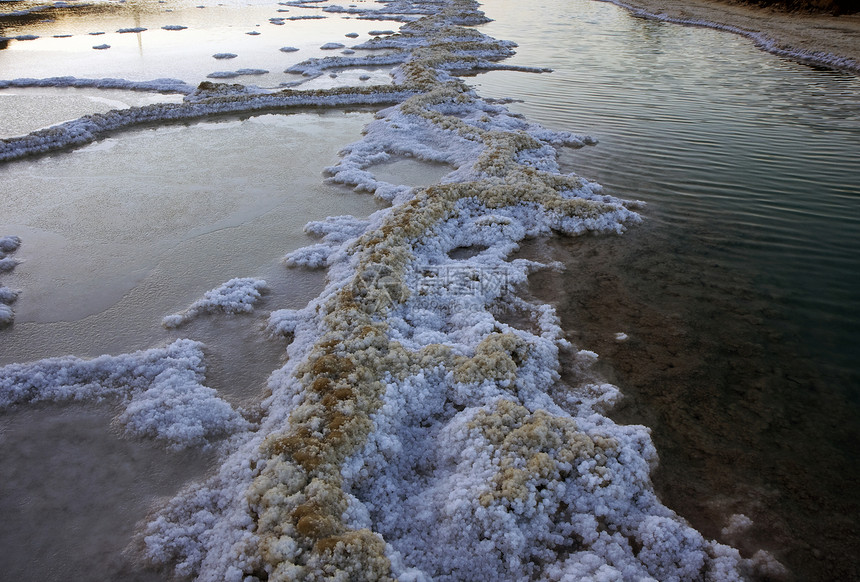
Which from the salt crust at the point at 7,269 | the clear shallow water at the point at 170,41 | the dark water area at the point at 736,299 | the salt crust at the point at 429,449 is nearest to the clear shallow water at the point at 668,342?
the dark water area at the point at 736,299

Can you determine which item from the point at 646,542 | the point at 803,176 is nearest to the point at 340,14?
the point at 803,176

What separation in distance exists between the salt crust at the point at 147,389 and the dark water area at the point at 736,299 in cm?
486

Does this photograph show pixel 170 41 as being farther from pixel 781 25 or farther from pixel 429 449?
pixel 781 25

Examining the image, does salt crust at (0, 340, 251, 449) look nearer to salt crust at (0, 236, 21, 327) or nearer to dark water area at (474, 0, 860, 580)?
salt crust at (0, 236, 21, 327)

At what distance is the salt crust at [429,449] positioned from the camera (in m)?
4.43

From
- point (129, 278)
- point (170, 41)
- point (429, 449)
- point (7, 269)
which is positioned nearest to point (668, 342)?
point (429, 449)

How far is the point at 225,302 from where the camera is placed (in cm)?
807

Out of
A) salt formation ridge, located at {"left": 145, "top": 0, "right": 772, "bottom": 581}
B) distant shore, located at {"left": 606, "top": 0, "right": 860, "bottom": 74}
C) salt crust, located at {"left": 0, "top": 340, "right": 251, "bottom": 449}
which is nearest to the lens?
salt formation ridge, located at {"left": 145, "top": 0, "right": 772, "bottom": 581}

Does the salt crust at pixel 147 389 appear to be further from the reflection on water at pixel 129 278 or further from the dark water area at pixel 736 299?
the dark water area at pixel 736 299

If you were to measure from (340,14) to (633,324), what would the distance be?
4828cm

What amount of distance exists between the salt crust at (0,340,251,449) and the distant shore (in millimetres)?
26748

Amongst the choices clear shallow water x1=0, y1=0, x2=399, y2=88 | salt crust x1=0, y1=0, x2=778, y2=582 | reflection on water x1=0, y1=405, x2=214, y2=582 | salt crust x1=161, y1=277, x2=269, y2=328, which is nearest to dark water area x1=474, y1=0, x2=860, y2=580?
salt crust x1=0, y1=0, x2=778, y2=582

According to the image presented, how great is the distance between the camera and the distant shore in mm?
23353

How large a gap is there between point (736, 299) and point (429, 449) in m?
5.61
